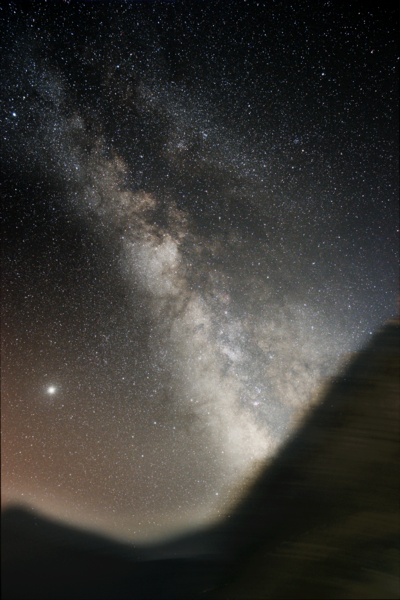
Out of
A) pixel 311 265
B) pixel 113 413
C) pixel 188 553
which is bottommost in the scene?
pixel 188 553

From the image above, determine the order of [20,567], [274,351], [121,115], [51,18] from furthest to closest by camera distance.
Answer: [274,351] < [121,115] < [51,18] < [20,567]

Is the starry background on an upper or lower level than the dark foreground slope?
upper

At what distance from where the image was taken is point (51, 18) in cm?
101

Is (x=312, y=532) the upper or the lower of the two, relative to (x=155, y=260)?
lower

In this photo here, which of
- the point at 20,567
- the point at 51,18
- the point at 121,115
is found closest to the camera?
the point at 20,567

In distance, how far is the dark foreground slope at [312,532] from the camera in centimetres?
106

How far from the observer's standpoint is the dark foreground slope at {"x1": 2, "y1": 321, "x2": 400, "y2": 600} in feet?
3.48

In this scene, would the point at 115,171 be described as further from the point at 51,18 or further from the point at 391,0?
the point at 391,0

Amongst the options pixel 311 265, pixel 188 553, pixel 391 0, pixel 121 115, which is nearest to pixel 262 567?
pixel 188 553

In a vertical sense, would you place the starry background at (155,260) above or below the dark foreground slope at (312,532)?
above

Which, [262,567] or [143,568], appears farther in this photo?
[262,567]

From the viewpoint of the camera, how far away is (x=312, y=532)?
4.07 ft

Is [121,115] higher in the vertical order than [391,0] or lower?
lower

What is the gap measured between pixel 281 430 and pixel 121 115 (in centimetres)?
173
